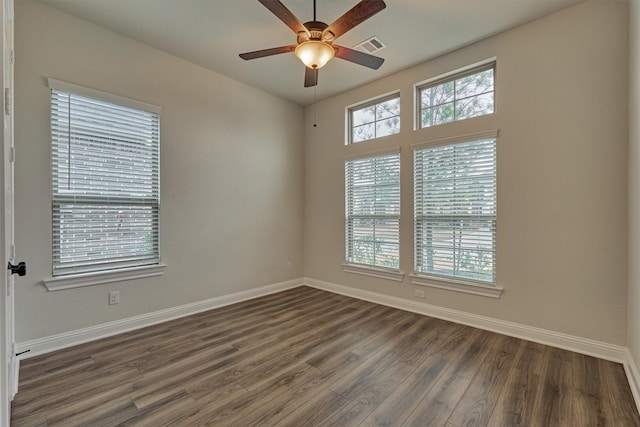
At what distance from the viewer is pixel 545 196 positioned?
9.13 ft

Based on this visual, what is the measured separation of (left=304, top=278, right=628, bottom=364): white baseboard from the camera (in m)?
2.49

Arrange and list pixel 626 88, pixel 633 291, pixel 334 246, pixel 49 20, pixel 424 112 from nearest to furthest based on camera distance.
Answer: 1. pixel 633 291
2. pixel 626 88
3. pixel 49 20
4. pixel 424 112
5. pixel 334 246

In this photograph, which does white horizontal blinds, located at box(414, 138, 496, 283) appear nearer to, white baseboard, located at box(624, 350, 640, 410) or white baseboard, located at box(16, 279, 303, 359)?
white baseboard, located at box(624, 350, 640, 410)

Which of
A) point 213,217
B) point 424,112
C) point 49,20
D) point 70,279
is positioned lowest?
point 70,279

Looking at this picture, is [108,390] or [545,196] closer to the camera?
[108,390]

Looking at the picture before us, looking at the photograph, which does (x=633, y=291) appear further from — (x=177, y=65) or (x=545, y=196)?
(x=177, y=65)

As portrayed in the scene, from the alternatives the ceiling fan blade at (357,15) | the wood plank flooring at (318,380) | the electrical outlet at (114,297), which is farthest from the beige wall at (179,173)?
the ceiling fan blade at (357,15)

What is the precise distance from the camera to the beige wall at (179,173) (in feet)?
8.31

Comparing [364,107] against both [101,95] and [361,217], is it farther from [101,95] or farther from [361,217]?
[101,95]

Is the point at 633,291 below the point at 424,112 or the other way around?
below

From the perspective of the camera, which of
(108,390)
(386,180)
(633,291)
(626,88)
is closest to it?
(108,390)

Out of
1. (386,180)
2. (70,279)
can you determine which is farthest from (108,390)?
(386,180)

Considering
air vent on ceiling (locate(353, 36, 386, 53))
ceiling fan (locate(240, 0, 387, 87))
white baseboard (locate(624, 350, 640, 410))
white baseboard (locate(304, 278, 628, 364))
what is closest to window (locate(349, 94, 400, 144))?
air vent on ceiling (locate(353, 36, 386, 53))

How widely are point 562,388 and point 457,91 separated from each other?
2989 millimetres
